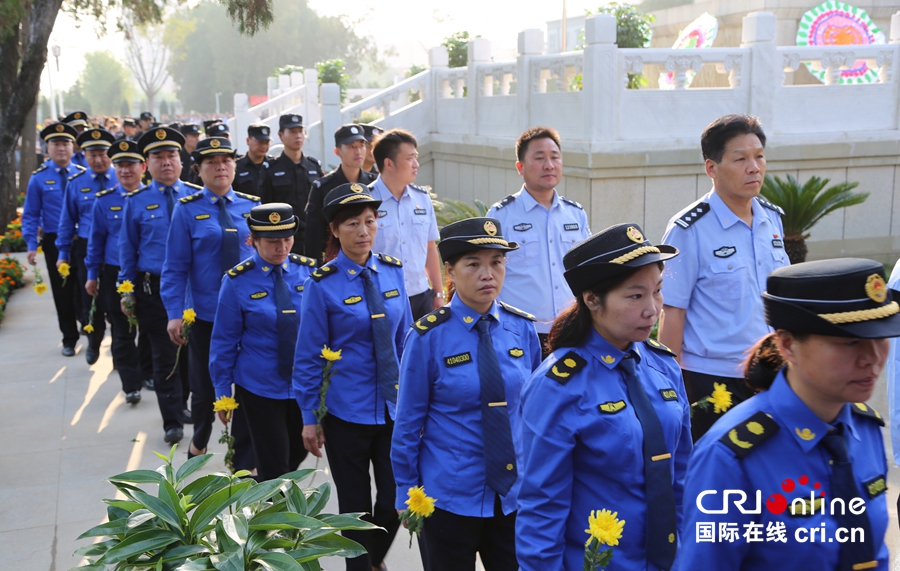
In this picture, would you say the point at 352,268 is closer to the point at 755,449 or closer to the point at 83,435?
the point at 755,449

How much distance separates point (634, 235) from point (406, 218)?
360 centimetres

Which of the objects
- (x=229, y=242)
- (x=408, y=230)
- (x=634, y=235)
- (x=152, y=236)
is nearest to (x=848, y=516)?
(x=634, y=235)

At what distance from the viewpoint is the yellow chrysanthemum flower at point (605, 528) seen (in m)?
2.27

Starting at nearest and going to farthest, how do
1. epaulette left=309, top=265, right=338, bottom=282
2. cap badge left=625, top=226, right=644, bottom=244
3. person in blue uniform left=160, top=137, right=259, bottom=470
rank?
cap badge left=625, top=226, right=644, bottom=244, epaulette left=309, top=265, right=338, bottom=282, person in blue uniform left=160, top=137, right=259, bottom=470

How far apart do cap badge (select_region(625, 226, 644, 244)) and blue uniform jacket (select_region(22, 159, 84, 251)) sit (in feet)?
30.5

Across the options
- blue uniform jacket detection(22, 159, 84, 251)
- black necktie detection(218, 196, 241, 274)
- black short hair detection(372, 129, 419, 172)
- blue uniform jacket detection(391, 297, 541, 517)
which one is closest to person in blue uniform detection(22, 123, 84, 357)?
Answer: blue uniform jacket detection(22, 159, 84, 251)

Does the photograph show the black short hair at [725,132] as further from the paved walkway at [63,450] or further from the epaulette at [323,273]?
the paved walkway at [63,450]

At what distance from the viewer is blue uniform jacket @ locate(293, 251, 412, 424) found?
13.6 feet

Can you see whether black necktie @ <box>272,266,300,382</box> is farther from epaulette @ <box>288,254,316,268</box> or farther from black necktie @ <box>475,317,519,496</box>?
black necktie @ <box>475,317,519,496</box>

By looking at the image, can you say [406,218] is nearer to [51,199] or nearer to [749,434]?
[749,434]

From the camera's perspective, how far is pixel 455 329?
337 centimetres

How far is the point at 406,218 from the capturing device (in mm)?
6066

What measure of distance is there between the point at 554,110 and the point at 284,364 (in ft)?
25.2

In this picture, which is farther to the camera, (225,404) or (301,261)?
(301,261)
